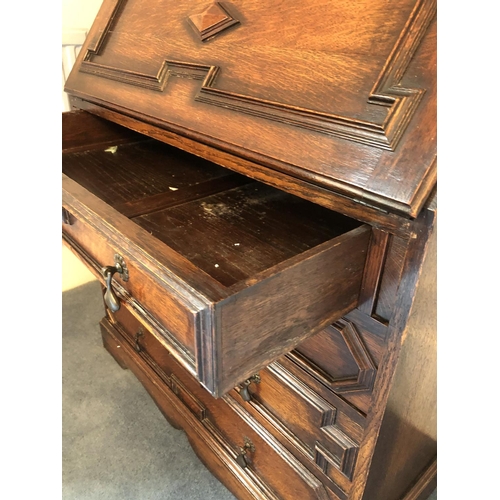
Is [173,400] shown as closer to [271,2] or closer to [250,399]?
[250,399]

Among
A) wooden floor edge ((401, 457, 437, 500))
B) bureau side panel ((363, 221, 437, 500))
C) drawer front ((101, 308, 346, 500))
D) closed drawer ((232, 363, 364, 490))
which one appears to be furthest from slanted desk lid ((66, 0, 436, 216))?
wooden floor edge ((401, 457, 437, 500))

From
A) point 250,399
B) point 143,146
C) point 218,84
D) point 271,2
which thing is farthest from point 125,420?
point 271,2

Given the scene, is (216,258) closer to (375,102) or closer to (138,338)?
(375,102)

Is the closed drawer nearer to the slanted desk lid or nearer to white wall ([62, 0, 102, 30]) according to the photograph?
the slanted desk lid

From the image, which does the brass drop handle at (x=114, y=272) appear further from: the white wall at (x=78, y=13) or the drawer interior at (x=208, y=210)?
the white wall at (x=78, y=13)

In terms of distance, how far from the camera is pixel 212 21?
2.25 ft

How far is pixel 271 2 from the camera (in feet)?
2.05

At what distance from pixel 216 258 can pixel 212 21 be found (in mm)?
382

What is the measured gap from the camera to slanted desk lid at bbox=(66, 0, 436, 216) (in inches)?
17.4

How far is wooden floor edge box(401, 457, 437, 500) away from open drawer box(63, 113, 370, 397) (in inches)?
22.0

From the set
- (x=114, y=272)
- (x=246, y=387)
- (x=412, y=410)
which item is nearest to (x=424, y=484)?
(x=412, y=410)

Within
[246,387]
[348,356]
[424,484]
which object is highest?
[348,356]

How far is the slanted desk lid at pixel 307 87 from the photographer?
0.44 metres
